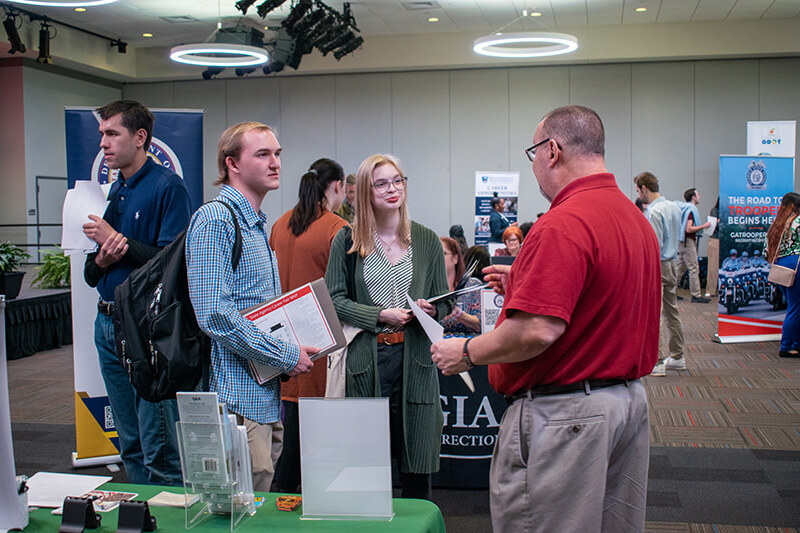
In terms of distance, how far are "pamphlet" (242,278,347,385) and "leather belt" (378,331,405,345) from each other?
490 mm

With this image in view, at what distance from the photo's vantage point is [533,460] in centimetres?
→ 158

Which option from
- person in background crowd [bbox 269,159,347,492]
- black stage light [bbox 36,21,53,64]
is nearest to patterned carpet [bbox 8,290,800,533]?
person in background crowd [bbox 269,159,347,492]

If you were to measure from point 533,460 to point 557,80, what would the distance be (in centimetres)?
1177

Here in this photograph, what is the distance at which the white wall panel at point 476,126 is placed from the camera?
41.9 feet

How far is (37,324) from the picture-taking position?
712cm

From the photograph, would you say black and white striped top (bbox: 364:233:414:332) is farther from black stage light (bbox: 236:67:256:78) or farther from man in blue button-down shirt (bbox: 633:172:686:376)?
black stage light (bbox: 236:67:256:78)

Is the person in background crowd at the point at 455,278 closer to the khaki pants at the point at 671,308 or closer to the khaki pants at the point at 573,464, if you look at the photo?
the khaki pants at the point at 573,464

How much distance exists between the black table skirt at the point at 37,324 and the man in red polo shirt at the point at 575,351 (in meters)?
Result: 6.16

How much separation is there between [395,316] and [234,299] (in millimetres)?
663

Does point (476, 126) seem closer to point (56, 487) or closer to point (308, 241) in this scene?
point (308, 241)

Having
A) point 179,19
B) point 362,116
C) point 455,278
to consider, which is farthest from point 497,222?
point 455,278

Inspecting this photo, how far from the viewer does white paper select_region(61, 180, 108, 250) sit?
2.52 m

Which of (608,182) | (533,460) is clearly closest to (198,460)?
(533,460)

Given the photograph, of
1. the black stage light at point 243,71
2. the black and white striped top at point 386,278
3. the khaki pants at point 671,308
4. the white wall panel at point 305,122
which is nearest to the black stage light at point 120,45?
the black stage light at point 243,71
